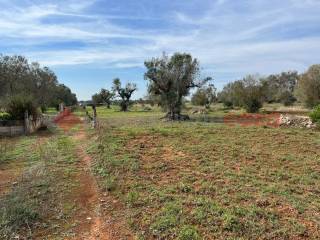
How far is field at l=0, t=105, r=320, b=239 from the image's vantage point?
557 cm

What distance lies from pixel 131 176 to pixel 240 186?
2441mm

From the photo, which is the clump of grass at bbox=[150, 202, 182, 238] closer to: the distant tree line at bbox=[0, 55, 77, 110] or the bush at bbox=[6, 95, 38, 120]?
the bush at bbox=[6, 95, 38, 120]

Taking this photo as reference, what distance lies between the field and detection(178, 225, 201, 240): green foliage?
0.05 feet

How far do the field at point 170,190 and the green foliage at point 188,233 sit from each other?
2 centimetres

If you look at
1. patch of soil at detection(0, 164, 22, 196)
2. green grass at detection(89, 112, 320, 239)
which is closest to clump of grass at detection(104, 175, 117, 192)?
green grass at detection(89, 112, 320, 239)

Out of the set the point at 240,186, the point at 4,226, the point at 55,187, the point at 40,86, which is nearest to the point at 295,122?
the point at 240,186

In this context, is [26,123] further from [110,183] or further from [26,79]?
[26,79]

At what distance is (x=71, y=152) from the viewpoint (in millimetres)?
12008

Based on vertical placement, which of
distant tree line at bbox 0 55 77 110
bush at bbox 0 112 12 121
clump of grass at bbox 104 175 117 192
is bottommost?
clump of grass at bbox 104 175 117 192

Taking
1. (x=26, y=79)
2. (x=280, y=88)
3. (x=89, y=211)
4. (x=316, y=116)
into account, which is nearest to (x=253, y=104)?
(x=316, y=116)

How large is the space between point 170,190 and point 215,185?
95 cm

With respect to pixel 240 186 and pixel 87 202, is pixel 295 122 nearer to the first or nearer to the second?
pixel 240 186

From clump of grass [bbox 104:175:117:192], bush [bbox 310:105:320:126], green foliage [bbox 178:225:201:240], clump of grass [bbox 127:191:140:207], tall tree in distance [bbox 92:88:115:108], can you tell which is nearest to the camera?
green foliage [bbox 178:225:201:240]

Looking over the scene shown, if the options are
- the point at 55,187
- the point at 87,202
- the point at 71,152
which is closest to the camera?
the point at 87,202
